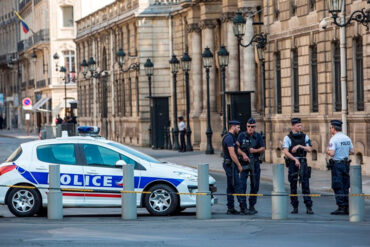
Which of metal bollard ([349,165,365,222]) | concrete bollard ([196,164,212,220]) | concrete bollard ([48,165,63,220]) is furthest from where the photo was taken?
concrete bollard ([48,165,63,220])

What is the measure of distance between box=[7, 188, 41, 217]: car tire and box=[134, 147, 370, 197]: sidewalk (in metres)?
8.33

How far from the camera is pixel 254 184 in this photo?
21156mm

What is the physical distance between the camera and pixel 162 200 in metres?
21.0

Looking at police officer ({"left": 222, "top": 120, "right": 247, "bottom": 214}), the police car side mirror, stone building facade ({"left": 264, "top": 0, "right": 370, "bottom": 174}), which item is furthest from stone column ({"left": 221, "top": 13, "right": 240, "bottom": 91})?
the police car side mirror

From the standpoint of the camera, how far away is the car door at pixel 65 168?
826 inches

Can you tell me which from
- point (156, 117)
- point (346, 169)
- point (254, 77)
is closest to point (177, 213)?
point (346, 169)

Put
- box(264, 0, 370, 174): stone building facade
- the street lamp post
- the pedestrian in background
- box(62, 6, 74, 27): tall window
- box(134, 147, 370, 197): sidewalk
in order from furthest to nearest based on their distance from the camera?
box(62, 6, 74, 27): tall window, the pedestrian in background, the street lamp post, box(264, 0, 370, 174): stone building facade, box(134, 147, 370, 197): sidewalk

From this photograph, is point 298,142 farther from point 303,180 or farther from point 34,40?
point 34,40

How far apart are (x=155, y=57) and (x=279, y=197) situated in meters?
43.0

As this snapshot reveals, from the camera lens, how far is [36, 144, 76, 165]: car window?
69.4ft

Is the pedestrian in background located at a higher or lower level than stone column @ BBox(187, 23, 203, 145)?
lower

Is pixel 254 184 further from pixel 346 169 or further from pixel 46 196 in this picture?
pixel 46 196

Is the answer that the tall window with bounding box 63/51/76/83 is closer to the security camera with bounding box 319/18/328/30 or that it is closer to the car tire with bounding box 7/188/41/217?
the security camera with bounding box 319/18/328/30

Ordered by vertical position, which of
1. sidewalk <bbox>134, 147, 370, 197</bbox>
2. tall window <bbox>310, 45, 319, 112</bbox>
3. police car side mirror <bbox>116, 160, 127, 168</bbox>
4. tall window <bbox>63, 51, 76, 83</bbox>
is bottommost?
sidewalk <bbox>134, 147, 370, 197</bbox>
